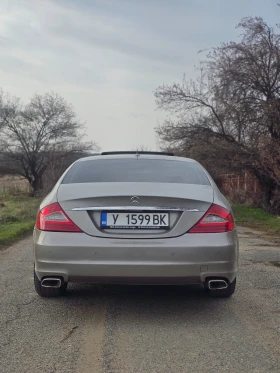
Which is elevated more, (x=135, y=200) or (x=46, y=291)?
(x=135, y=200)

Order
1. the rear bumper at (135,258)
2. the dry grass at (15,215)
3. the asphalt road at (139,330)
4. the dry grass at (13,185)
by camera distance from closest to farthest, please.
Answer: the asphalt road at (139,330) < the rear bumper at (135,258) < the dry grass at (15,215) < the dry grass at (13,185)

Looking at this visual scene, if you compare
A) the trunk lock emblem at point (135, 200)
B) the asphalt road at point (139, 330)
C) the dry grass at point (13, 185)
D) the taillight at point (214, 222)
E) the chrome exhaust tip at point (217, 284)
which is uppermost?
the trunk lock emblem at point (135, 200)

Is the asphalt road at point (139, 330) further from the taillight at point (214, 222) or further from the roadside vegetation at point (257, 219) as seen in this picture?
the roadside vegetation at point (257, 219)

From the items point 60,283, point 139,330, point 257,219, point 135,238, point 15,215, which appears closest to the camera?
point 139,330

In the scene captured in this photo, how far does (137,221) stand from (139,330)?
891 mm

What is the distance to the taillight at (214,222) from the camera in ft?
12.8

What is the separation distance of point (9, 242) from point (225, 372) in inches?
313

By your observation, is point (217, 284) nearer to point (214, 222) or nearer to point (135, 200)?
point (214, 222)

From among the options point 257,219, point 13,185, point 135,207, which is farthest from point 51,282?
point 13,185

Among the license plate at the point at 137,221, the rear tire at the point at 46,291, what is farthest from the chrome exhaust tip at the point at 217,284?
the rear tire at the point at 46,291

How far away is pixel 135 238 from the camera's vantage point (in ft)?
12.6

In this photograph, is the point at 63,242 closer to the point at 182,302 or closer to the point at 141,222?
the point at 141,222

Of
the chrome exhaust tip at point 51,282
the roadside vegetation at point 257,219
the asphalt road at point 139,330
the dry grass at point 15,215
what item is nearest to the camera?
the asphalt road at point 139,330

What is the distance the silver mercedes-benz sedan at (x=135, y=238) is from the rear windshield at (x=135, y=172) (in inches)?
14.3
